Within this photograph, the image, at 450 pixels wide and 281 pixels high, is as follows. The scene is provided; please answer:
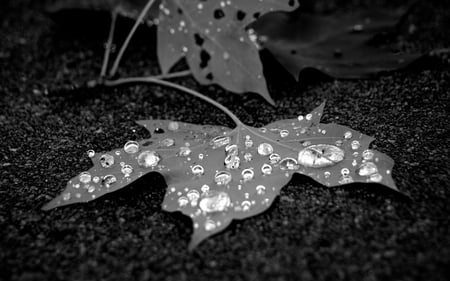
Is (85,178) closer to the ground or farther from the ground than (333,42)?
closer to the ground

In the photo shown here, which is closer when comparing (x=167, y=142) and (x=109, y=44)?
(x=167, y=142)

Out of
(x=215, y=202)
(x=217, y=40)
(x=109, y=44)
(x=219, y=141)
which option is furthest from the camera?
(x=109, y=44)

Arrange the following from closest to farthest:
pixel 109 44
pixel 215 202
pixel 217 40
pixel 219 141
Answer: pixel 215 202
pixel 219 141
pixel 217 40
pixel 109 44

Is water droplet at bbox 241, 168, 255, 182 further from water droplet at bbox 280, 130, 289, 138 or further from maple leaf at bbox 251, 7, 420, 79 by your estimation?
maple leaf at bbox 251, 7, 420, 79

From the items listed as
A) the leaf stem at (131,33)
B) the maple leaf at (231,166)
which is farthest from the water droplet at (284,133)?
the leaf stem at (131,33)

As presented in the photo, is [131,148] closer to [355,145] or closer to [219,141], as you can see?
[219,141]

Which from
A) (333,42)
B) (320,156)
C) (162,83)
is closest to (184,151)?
(320,156)

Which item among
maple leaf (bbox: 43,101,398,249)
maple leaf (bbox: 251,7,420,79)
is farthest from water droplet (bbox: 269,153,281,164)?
maple leaf (bbox: 251,7,420,79)

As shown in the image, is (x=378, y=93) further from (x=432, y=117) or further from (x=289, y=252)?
(x=289, y=252)
